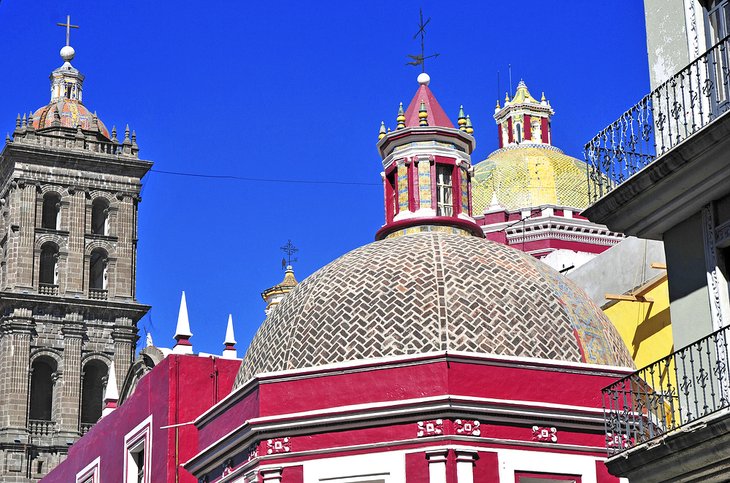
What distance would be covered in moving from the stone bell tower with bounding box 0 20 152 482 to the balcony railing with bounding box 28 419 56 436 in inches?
1.3

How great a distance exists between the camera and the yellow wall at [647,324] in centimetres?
2370

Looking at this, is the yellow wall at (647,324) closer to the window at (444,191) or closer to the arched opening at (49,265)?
the window at (444,191)

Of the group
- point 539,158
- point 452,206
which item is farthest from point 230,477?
point 539,158

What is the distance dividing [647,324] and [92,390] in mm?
33816

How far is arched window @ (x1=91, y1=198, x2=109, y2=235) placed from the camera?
56.8 metres

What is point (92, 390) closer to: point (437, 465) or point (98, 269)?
point (98, 269)

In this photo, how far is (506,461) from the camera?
20125 millimetres

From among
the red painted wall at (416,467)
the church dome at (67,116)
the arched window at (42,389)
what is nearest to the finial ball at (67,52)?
the church dome at (67,116)

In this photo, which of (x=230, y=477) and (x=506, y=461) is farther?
(x=230, y=477)

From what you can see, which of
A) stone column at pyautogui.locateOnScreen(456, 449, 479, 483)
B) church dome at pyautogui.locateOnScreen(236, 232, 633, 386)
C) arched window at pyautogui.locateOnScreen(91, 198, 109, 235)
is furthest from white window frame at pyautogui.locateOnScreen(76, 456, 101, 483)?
arched window at pyautogui.locateOnScreen(91, 198, 109, 235)

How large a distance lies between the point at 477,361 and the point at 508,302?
1608 mm

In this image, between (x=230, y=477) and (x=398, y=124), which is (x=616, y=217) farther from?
(x=398, y=124)

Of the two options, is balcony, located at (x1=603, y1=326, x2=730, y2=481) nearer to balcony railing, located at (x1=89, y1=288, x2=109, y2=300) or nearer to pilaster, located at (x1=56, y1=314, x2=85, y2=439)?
pilaster, located at (x1=56, y1=314, x2=85, y2=439)

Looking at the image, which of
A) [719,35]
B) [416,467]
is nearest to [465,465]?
[416,467]
